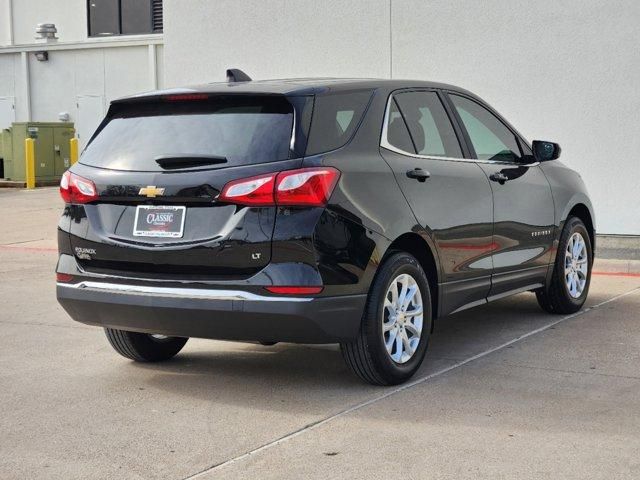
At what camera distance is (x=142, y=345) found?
669 centimetres

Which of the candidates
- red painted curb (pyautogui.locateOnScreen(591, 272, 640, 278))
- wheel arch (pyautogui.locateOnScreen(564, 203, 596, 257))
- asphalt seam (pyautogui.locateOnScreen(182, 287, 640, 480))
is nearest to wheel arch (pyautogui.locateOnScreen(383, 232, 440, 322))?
asphalt seam (pyautogui.locateOnScreen(182, 287, 640, 480))

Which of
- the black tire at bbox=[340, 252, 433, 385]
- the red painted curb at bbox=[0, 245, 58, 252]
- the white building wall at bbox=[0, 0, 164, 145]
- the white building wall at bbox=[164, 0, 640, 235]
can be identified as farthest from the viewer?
the white building wall at bbox=[0, 0, 164, 145]

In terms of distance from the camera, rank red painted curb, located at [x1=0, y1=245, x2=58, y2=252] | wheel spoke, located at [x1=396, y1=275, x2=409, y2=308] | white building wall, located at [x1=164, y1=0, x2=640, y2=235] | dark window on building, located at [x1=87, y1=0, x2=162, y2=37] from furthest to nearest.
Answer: dark window on building, located at [x1=87, y1=0, x2=162, y2=37], red painted curb, located at [x1=0, y1=245, x2=58, y2=252], white building wall, located at [x1=164, y1=0, x2=640, y2=235], wheel spoke, located at [x1=396, y1=275, x2=409, y2=308]

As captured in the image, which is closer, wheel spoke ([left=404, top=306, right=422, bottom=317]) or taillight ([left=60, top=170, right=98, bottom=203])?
taillight ([left=60, top=170, right=98, bottom=203])

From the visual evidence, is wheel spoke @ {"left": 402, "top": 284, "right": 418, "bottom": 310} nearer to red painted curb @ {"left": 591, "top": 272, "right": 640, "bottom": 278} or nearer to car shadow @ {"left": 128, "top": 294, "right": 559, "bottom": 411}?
car shadow @ {"left": 128, "top": 294, "right": 559, "bottom": 411}

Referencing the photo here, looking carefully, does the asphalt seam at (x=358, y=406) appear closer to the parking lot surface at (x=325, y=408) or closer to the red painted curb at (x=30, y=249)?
the parking lot surface at (x=325, y=408)

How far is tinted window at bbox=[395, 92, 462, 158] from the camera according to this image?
21.4 ft

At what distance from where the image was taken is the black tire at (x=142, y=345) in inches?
261

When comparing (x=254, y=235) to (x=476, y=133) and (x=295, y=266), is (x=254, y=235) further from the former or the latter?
(x=476, y=133)

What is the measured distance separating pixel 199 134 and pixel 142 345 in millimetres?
1523

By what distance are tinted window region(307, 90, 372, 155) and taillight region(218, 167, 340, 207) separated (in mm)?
181

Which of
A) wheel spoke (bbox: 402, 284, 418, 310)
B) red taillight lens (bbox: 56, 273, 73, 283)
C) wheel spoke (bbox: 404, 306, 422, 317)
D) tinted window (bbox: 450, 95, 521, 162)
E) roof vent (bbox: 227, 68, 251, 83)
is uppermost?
roof vent (bbox: 227, 68, 251, 83)

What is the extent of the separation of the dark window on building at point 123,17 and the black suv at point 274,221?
2553 centimetres

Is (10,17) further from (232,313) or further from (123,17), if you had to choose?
(232,313)
